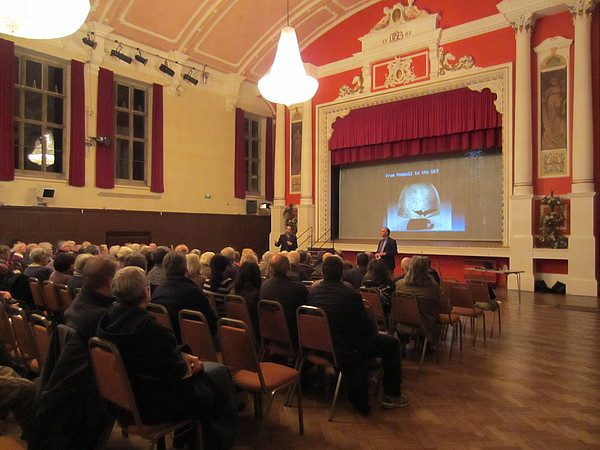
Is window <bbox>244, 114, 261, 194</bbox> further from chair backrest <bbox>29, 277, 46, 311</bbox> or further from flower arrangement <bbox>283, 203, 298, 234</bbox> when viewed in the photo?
chair backrest <bbox>29, 277, 46, 311</bbox>

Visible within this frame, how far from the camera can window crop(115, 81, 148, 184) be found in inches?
463

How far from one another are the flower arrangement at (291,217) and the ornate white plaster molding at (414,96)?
2.25 feet

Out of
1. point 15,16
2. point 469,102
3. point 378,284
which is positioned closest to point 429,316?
point 378,284

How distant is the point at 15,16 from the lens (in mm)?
5176

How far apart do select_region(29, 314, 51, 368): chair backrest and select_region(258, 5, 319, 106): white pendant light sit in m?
5.22

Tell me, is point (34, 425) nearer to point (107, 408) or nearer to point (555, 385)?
point (107, 408)

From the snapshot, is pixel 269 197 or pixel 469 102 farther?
pixel 269 197

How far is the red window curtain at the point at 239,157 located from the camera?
1399 cm

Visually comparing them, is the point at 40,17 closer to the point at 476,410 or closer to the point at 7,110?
the point at 7,110

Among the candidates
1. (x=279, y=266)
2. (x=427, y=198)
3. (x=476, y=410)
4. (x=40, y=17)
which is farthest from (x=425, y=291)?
(x=427, y=198)

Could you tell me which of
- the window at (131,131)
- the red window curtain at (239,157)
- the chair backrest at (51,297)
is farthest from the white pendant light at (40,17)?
the red window curtain at (239,157)

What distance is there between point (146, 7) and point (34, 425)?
10.9 meters

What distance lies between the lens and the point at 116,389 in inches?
79.0

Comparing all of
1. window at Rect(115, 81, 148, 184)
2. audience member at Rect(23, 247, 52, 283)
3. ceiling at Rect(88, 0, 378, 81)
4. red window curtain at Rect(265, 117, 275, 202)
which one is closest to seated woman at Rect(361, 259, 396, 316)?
audience member at Rect(23, 247, 52, 283)
